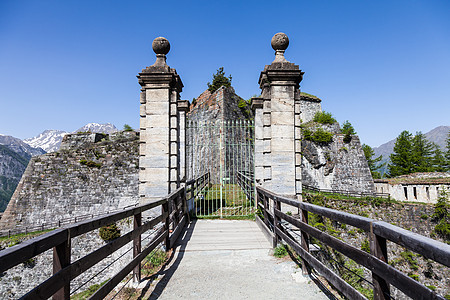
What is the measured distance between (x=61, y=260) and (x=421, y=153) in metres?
43.5

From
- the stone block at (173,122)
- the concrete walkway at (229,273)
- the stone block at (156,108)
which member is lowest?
the concrete walkway at (229,273)

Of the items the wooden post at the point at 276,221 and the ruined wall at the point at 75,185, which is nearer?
the wooden post at the point at 276,221

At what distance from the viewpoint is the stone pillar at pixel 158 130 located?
6539 mm

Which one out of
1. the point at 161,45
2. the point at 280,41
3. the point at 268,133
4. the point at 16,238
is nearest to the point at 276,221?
the point at 268,133

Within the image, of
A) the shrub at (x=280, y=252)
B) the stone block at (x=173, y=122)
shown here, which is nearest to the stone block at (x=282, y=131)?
the stone block at (x=173, y=122)

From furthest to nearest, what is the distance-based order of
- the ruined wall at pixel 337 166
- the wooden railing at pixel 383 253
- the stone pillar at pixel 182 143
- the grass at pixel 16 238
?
the ruined wall at pixel 337 166 < the grass at pixel 16 238 < the stone pillar at pixel 182 143 < the wooden railing at pixel 383 253

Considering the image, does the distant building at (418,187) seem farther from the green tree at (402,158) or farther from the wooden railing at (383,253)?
the wooden railing at (383,253)

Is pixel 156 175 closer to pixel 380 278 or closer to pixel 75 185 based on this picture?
pixel 380 278

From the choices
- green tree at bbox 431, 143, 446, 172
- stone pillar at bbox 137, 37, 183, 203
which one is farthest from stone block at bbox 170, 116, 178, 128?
green tree at bbox 431, 143, 446, 172

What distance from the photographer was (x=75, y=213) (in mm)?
18188

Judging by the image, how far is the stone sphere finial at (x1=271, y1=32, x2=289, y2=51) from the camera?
665 centimetres

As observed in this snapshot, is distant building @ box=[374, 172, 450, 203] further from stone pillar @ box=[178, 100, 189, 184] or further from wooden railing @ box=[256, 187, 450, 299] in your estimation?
wooden railing @ box=[256, 187, 450, 299]

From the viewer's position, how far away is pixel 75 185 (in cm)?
1875

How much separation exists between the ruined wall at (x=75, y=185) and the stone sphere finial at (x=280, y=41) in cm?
1501
